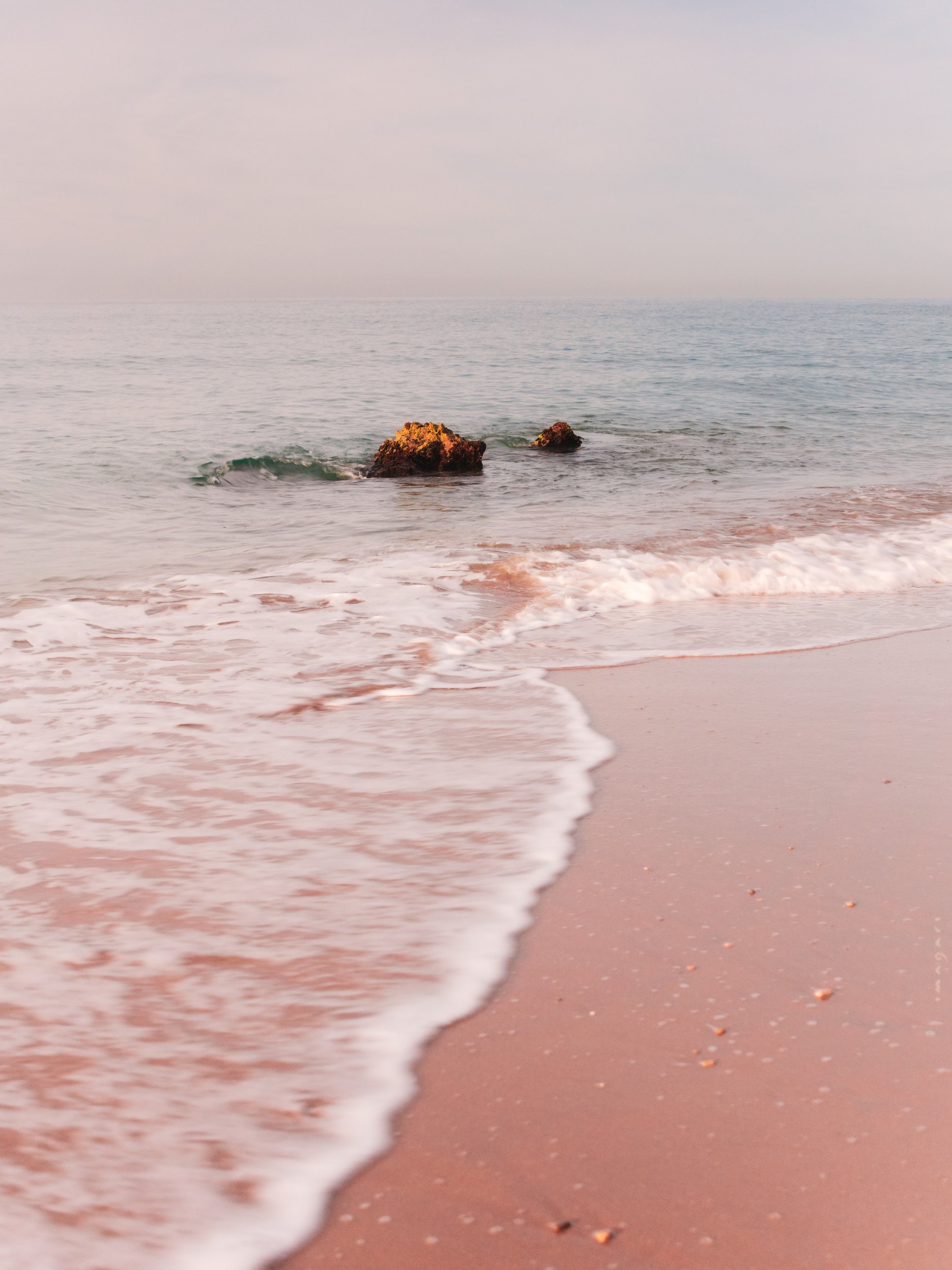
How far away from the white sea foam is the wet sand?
0.48 ft

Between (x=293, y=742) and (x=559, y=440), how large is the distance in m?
A: 11.3

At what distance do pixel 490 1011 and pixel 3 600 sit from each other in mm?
5243

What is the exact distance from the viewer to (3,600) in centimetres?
615

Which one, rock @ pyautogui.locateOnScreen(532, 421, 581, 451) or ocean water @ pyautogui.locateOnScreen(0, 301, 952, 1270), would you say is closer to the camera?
ocean water @ pyautogui.locateOnScreen(0, 301, 952, 1270)

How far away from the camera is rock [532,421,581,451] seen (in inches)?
563

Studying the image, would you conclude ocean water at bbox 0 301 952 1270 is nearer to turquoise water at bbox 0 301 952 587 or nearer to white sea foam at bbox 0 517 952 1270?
white sea foam at bbox 0 517 952 1270

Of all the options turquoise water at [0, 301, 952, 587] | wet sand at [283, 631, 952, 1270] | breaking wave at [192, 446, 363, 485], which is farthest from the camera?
breaking wave at [192, 446, 363, 485]

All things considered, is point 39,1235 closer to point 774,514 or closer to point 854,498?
point 774,514

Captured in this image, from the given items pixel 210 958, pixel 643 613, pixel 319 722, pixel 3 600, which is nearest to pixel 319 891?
pixel 210 958

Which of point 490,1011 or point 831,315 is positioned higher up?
point 831,315

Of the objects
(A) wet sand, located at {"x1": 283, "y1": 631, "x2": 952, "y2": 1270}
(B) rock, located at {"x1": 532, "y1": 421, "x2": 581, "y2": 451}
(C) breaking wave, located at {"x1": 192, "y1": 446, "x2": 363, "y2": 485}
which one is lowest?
(A) wet sand, located at {"x1": 283, "y1": 631, "x2": 952, "y2": 1270}

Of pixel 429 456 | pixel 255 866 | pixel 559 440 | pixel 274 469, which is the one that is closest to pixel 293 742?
pixel 255 866

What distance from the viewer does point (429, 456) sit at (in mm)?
12500

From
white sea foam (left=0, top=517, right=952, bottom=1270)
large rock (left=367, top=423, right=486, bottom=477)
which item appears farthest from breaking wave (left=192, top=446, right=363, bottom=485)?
white sea foam (left=0, top=517, right=952, bottom=1270)
